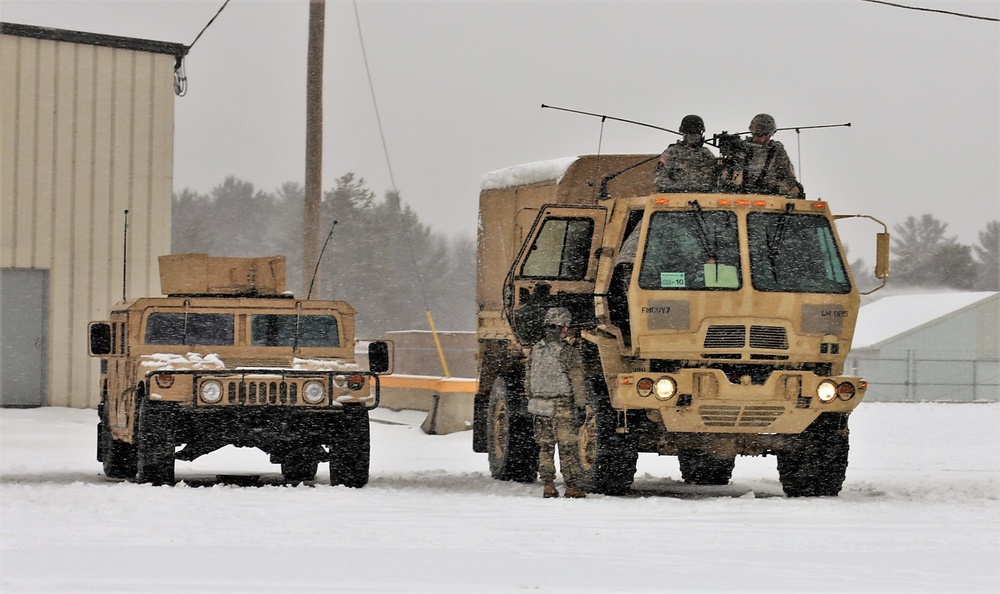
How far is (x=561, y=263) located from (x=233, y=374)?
350cm

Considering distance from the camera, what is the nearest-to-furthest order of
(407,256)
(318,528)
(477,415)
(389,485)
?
(318,528) → (389,485) → (477,415) → (407,256)

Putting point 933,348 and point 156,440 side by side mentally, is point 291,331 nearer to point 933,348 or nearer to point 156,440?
point 156,440

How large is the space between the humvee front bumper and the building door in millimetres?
17571

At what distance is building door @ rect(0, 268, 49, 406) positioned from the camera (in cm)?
3006

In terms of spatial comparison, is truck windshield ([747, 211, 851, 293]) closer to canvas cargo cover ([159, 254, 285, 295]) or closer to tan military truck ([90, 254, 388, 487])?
tan military truck ([90, 254, 388, 487])

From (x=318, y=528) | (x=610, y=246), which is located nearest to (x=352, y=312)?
(x=610, y=246)

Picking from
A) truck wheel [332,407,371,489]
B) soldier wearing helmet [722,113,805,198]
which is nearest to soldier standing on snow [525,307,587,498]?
truck wheel [332,407,371,489]

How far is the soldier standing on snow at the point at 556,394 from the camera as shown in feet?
50.2

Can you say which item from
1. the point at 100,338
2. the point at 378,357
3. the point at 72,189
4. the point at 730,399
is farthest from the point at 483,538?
the point at 72,189

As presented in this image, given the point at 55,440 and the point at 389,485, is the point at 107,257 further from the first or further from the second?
the point at 389,485

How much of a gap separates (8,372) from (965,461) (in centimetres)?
1705

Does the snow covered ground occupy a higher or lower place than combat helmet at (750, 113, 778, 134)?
lower

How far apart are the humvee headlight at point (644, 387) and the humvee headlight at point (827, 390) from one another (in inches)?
62.5

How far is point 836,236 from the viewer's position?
1588 centimetres
